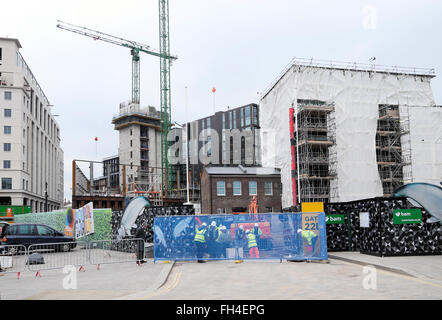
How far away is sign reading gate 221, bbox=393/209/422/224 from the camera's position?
15.8 meters

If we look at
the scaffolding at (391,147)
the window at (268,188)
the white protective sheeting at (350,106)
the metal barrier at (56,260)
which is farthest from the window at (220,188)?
the metal barrier at (56,260)

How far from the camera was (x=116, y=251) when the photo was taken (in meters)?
21.4

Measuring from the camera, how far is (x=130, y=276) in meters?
12.3

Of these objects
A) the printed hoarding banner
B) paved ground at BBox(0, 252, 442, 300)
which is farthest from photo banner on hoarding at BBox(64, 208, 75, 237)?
the printed hoarding banner

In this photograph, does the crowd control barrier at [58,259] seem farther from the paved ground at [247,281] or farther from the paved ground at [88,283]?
Result: the paved ground at [247,281]

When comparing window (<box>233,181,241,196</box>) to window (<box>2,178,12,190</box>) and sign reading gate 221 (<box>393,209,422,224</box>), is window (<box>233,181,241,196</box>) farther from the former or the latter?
window (<box>2,178,12,190</box>)

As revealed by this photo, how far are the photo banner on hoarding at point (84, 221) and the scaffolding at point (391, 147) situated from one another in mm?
35468

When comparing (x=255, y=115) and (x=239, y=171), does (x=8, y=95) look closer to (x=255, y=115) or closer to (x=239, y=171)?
(x=239, y=171)

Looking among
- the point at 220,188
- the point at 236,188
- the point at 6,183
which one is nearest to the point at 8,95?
the point at 6,183

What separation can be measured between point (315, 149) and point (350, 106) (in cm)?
684

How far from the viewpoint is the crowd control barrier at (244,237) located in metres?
15.0
